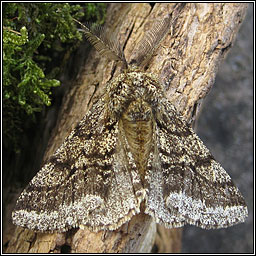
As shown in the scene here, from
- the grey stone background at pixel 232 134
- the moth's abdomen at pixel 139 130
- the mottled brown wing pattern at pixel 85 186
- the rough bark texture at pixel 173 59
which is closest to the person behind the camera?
the mottled brown wing pattern at pixel 85 186

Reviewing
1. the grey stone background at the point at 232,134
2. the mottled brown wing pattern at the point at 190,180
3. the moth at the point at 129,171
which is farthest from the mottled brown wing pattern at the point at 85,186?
the grey stone background at the point at 232,134

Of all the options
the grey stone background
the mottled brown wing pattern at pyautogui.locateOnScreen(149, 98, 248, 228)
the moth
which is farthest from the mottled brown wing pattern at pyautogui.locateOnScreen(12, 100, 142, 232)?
the grey stone background

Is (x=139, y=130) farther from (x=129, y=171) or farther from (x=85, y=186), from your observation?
(x=85, y=186)

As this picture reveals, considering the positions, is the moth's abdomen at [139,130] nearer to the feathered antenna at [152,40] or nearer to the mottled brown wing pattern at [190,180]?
the mottled brown wing pattern at [190,180]

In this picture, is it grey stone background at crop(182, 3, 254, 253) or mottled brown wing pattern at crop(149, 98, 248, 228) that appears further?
grey stone background at crop(182, 3, 254, 253)

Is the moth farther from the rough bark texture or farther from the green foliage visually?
the green foliage

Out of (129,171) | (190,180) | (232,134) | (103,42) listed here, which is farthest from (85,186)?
(232,134)

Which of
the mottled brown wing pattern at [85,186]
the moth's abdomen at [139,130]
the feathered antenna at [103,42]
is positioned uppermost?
the feathered antenna at [103,42]
